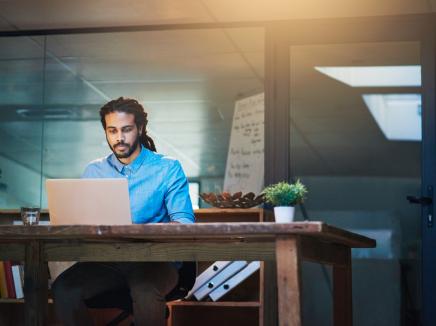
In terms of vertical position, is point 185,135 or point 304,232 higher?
point 185,135

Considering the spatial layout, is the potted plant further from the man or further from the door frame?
the door frame

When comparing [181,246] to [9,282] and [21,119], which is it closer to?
[9,282]

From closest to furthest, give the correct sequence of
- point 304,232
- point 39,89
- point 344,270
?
point 304,232
point 344,270
point 39,89

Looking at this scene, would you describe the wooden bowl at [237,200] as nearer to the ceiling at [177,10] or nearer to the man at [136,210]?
the man at [136,210]

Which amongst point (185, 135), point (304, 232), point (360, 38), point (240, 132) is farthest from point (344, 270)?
point (185, 135)

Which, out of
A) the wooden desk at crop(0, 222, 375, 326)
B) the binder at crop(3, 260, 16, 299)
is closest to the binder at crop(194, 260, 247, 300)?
the binder at crop(3, 260, 16, 299)

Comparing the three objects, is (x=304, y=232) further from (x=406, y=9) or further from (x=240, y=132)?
(x=240, y=132)

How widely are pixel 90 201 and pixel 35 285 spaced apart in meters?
0.37

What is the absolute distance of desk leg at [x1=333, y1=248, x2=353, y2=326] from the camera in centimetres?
361

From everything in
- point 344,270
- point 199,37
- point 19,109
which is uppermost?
point 199,37

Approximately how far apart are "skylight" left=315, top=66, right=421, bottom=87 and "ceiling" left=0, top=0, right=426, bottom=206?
0.07 metres

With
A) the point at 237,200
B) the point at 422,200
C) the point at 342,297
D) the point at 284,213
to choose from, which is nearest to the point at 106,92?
the point at 237,200

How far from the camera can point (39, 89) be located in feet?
19.6

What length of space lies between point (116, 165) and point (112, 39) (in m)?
2.12
